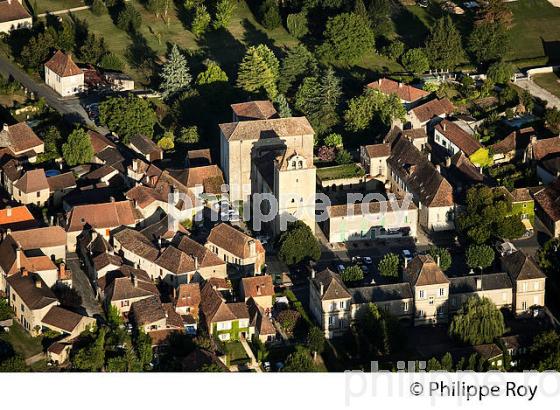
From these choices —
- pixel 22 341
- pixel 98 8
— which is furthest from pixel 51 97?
pixel 22 341

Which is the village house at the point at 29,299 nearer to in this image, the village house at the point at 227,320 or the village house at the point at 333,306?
the village house at the point at 227,320

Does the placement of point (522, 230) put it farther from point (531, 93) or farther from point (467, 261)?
point (531, 93)

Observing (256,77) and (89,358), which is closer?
(89,358)

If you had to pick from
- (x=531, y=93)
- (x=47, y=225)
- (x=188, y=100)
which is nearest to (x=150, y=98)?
(x=188, y=100)

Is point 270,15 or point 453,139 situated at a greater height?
point 270,15

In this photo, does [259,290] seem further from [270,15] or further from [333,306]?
[270,15]

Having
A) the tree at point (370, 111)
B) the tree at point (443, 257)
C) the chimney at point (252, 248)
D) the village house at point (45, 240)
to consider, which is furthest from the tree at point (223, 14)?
the tree at point (443, 257)

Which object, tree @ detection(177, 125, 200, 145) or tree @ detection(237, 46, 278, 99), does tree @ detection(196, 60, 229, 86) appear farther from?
tree @ detection(177, 125, 200, 145)
